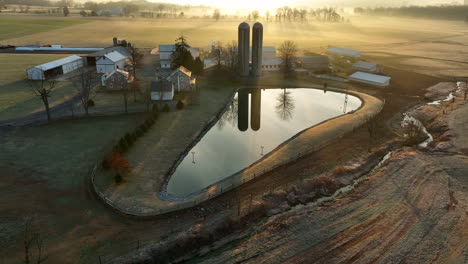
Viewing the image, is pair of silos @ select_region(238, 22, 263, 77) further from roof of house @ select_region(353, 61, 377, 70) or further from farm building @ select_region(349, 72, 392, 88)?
roof of house @ select_region(353, 61, 377, 70)

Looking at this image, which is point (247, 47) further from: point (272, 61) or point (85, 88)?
point (85, 88)

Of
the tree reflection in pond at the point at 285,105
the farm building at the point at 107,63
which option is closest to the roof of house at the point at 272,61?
the tree reflection in pond at the point at 285,105

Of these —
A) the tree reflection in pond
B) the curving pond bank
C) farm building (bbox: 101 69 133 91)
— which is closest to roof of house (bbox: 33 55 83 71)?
farm building (bbox: 101 69 133 91)

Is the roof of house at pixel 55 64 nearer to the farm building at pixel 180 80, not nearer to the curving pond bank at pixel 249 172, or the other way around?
the farm building at pixel 180 80

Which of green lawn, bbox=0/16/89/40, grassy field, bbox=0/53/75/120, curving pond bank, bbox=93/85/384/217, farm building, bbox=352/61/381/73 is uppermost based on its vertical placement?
green lawn, bbox=0/16/89/40

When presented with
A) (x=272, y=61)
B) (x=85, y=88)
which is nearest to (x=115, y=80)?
(x=85, y=88)

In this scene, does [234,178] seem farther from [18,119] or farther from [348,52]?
[348,52]
